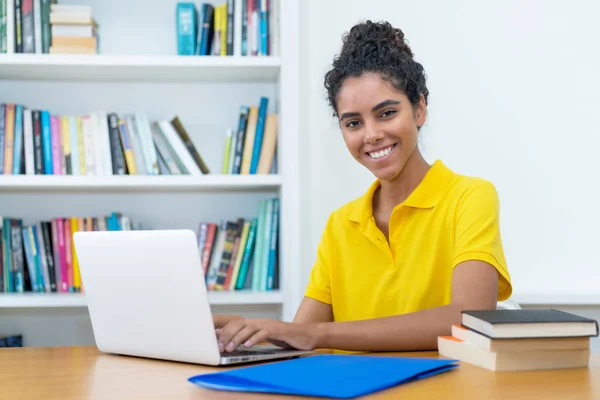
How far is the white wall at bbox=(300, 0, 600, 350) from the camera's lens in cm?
281

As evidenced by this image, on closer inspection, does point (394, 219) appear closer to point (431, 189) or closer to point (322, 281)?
point (431, 189)

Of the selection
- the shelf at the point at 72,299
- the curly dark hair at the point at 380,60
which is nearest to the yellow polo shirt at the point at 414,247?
the curly dark hair at the point at 380,60

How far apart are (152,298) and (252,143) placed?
1.65 metres

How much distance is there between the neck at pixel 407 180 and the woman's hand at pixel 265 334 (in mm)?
584

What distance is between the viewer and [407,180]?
1.78 meters

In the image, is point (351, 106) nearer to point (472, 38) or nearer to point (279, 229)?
point (279, 229)

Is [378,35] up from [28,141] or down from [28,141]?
up

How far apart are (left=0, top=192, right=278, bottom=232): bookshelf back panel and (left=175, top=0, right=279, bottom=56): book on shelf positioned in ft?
1.88

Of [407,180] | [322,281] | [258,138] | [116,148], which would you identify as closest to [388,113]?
[407,180]

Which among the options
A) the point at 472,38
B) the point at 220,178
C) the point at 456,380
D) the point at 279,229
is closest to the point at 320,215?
the point at 279,229

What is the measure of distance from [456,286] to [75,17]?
1891 mm

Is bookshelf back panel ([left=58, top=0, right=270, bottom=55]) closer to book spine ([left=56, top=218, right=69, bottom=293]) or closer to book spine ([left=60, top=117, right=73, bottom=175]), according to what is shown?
book spine ([left=60, top=117, right=73, bottom=175])

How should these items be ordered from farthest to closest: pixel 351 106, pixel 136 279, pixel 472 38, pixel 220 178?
pixel 472 38
pixel 220 178
pixel 351 106
pixel 136 279

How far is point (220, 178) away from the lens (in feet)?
8.91
